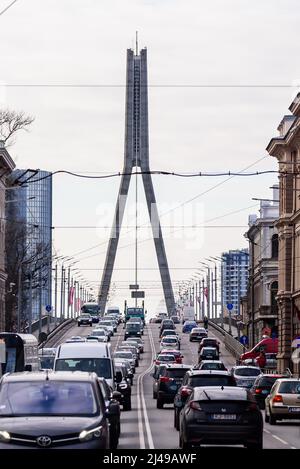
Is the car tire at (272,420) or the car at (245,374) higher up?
the car at (245,374)

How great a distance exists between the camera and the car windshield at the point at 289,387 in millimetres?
46438

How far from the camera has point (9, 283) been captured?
439 feet

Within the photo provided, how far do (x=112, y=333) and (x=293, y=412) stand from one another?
105 meters

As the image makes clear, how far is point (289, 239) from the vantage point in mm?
106625

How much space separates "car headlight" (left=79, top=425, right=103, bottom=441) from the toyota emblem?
0.50 meters

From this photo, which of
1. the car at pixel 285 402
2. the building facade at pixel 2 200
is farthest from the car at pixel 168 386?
the building facade at pixel 2 200

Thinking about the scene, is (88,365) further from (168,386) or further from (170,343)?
(170,343)

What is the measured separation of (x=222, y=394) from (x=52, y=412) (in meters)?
7.98

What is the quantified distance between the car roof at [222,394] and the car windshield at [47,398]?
21.7 feet

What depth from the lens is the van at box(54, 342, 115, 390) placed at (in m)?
43.7

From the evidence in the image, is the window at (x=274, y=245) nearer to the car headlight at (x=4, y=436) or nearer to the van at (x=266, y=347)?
the van at (x=266, y=347)

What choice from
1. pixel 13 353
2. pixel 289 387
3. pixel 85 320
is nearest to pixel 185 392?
pixel 289 387
